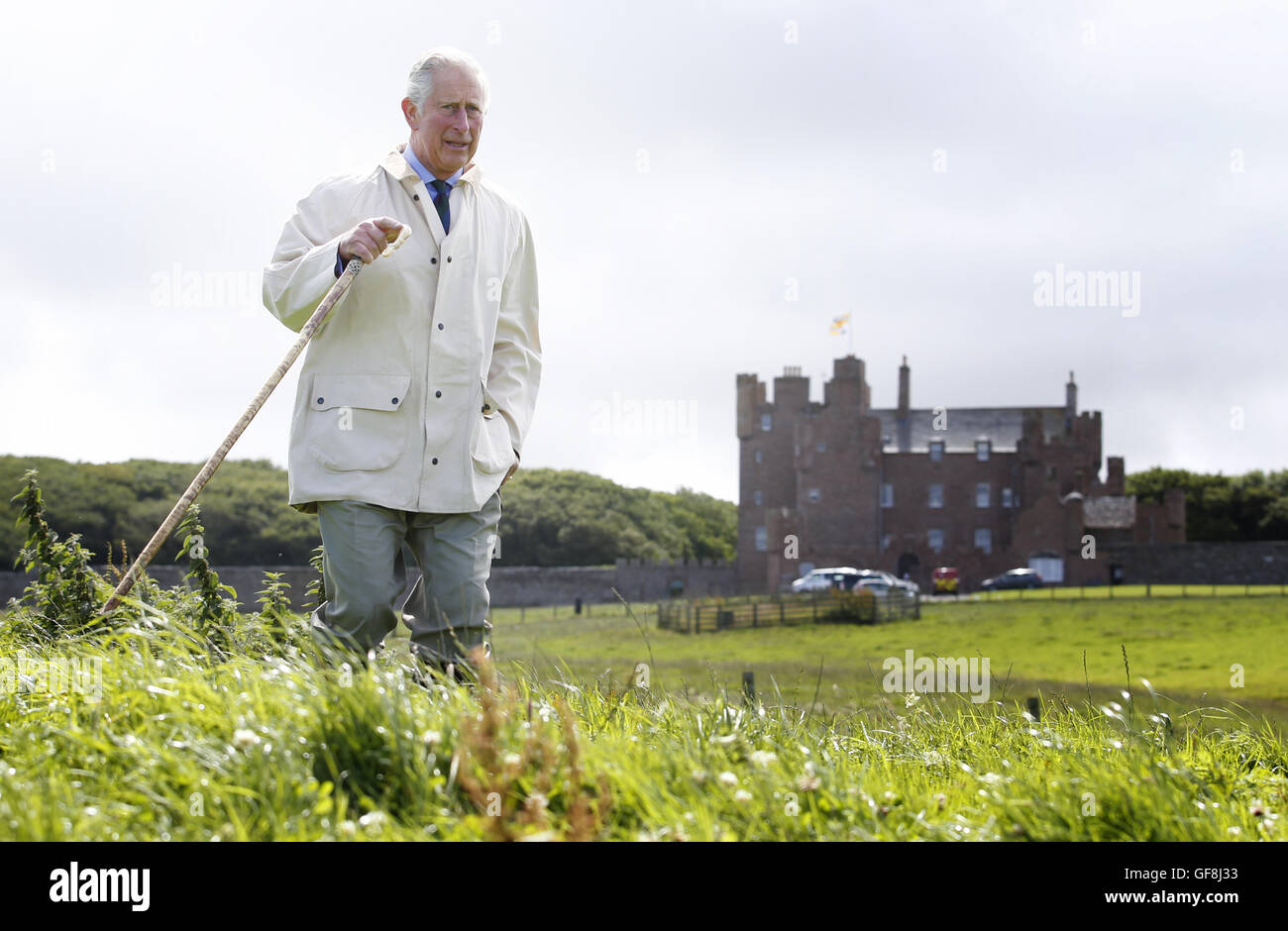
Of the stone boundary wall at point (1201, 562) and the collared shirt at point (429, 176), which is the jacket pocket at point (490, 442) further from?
the stone boundary wall at point (1201, 562)

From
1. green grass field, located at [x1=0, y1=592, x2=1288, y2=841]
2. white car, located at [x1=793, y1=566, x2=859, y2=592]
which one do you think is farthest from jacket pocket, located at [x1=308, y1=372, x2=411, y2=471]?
white car, located at [x1=793, y1=566, x2=859, y2=592]

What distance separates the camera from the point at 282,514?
6016cm

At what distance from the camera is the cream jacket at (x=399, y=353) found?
417 centimetres

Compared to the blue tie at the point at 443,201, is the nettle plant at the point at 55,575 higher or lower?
lower

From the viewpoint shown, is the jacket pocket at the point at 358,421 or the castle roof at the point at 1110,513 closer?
the jacket pocket at the point at 358,421

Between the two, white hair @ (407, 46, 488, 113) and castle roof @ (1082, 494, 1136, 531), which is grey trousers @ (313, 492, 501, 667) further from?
castle roof @ (1082, 494, 1136, 531)

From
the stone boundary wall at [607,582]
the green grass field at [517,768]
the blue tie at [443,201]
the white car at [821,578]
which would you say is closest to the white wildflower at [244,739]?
the green grass field at [517,768]

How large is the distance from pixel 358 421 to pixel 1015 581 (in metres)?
69.5

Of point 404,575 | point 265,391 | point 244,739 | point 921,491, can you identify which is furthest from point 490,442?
point 921,491

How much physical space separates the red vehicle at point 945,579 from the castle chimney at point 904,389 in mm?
13023
